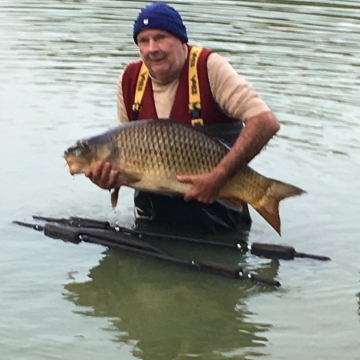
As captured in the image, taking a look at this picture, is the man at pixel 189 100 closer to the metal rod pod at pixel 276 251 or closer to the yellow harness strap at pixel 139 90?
the yellow harness strap at pixel 139 90

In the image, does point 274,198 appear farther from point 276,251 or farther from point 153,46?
point 153,46

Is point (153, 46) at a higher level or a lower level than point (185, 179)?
higher

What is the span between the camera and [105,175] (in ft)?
18.1

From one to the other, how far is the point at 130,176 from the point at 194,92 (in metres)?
0.72

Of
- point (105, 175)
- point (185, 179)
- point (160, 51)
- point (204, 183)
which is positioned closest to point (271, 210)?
point (204, 183)

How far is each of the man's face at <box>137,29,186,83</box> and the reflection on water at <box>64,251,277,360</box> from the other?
4.05 feet

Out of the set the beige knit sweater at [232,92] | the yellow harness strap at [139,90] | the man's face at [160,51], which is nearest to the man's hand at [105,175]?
the yellow harness strap at [139,90]

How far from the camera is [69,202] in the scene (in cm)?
682

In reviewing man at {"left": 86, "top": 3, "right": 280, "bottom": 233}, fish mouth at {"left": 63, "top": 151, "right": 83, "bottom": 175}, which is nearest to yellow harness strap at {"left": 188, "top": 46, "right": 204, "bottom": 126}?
man at {"left": 86, "top": 3, "right": 280, "bottom": 233}

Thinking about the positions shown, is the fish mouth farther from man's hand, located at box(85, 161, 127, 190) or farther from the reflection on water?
the reflection on water

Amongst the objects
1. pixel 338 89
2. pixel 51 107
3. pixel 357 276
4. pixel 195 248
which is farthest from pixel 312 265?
pixel 338 89

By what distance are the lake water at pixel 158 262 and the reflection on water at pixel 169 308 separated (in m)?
0.01

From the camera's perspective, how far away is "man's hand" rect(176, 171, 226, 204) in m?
5.43

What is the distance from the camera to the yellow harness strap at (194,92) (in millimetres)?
5773
